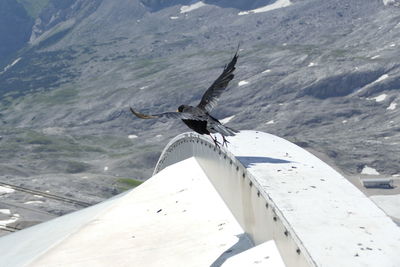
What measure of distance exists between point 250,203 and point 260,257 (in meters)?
2.26

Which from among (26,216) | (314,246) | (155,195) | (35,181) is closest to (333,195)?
(314,246)

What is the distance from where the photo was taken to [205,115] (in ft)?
44.5

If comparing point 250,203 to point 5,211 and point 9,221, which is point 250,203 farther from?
point 5,211

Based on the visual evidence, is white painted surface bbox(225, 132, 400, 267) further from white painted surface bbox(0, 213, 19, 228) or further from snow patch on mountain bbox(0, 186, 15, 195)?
snow patch on mountain bbox(0, 186, 15, 195)

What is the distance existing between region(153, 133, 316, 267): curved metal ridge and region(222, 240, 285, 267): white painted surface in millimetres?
195

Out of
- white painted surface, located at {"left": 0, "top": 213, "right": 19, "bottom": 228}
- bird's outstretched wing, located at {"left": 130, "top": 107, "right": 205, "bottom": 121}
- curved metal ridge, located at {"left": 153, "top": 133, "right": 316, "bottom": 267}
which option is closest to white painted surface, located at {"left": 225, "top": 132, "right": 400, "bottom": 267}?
curved metal ridge, located at {"left": 153, "top": 133, "right": 316, "bottom": 267}

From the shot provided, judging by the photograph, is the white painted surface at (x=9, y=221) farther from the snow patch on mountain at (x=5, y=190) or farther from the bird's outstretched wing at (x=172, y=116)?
the bird's outstretched wing at (x=172, y=116)

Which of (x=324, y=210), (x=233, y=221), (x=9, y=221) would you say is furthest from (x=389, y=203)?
(x=324, y=210)

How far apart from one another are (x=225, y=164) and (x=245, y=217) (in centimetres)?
254

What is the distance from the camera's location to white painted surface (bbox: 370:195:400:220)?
481 feet

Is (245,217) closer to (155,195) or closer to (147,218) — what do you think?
(147,218)

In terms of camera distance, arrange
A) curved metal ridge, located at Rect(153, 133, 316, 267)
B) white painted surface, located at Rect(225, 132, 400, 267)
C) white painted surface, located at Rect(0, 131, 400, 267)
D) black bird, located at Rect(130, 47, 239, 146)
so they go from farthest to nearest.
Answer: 1. black bird, located at Rect(130, 47, 239, 146)
2. curved metal ridge, located at Rect(153, 133, 316, 267)
3. white painted surface, located at Rect(0, 131, 400, 267)
4. white painted surface, located at Rect(225, 132, 400, 267)

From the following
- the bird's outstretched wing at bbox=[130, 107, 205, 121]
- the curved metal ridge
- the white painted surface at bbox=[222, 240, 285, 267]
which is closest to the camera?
the curved metal ridge

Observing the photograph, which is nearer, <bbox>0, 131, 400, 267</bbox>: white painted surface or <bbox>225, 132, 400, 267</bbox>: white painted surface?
<bbox>225, 132, 400, 267</bbox>: white painted surface
